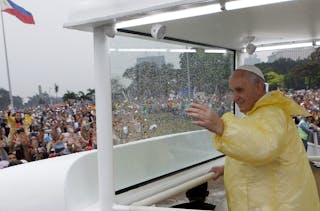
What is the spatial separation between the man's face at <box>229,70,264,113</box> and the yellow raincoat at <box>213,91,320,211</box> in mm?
64

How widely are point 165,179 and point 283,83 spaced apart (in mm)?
2022

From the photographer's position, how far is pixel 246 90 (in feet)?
5.98

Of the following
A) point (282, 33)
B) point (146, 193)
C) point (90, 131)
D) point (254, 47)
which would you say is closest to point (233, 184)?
point (146, 193)

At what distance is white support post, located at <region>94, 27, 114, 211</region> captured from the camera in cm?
191

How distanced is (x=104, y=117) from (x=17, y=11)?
10.5 m

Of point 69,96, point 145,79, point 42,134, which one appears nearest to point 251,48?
point 145,79

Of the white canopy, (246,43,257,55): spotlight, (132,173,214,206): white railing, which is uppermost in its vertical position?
the white canopy

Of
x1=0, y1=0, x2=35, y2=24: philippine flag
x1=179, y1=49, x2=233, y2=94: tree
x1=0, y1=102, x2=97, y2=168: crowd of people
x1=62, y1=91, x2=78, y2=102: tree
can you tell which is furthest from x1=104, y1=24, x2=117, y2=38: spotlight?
x1=62, y1=91, x2=78, y2=102: tree

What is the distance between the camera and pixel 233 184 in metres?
1.83

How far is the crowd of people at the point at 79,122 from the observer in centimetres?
253

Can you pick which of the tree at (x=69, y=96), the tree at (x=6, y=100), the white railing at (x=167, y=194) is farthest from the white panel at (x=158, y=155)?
the tree at (x=69, y=96)

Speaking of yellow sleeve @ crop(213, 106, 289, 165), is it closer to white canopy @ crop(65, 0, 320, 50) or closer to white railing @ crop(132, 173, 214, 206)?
white canopy @ crop(65, 0, 320, 50)

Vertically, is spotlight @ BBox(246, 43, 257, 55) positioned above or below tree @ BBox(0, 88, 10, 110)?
above

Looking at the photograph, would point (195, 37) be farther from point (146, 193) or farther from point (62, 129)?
point (62, 129)
